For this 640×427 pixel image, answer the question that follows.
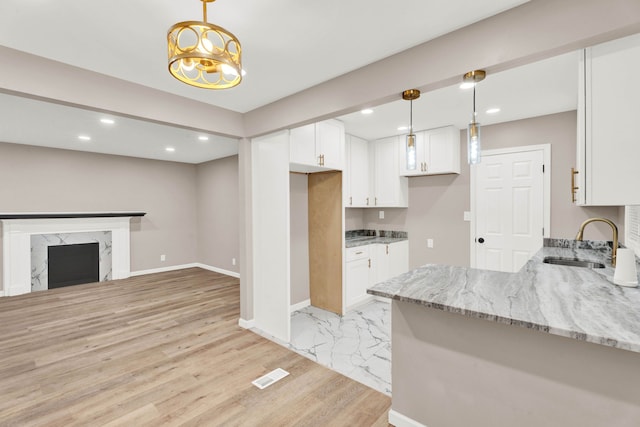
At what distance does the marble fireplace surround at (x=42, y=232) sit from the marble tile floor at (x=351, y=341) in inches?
163

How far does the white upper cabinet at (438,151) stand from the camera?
408cm

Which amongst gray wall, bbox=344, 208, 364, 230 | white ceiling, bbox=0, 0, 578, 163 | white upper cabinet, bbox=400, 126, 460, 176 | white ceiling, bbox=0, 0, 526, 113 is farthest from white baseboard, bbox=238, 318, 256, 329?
white upper cabinet, bbox=400, 126, 460, 176

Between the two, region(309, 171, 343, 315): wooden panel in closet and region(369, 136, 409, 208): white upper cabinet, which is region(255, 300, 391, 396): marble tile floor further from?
region(369, 136, 409, 208): white upper cabinet

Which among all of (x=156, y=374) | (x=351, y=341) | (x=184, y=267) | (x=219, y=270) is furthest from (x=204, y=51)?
(x=184, y=267)

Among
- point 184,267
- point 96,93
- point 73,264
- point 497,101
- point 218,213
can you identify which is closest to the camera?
point 96,93

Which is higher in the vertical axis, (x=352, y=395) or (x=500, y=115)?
(x=500, y=115)

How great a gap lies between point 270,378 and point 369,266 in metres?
2.22

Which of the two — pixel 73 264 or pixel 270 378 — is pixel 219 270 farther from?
pixel 270 378

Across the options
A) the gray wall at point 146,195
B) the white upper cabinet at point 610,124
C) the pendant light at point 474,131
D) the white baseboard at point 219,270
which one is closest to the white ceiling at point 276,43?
the pendant light at point 474,131

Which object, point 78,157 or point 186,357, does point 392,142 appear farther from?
point 78,157

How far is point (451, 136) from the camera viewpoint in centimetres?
407

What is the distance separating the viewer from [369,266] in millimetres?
4309

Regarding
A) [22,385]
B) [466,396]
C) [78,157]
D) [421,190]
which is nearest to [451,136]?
[421,190]

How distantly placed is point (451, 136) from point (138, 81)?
368 cm
